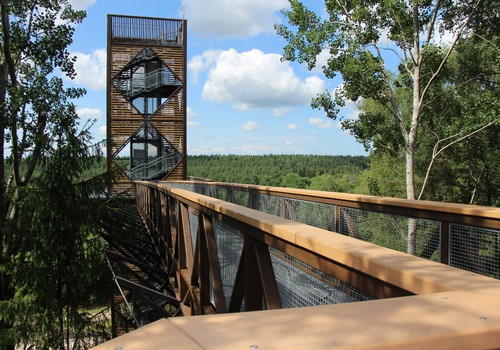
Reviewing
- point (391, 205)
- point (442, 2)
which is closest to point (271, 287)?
point (391, 205)

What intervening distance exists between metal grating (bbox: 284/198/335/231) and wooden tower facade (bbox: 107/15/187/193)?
22267mm

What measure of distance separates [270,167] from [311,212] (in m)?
111

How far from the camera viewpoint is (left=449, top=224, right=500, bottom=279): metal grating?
11.1ft

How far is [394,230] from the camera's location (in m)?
4.74

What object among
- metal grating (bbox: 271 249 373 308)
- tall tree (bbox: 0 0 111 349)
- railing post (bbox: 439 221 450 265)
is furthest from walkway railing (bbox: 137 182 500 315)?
tall tree (bbox: 0 0 111 349)

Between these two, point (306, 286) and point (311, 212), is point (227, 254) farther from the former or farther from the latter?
point (311, 212)

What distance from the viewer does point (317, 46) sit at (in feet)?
52.2

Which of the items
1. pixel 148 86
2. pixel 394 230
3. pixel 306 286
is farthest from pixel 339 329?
pixel 148 86

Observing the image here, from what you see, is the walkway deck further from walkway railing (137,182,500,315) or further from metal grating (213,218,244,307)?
metal grating (213,218,244,307)

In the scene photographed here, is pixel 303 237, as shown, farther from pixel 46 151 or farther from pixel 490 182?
pixel 490 182

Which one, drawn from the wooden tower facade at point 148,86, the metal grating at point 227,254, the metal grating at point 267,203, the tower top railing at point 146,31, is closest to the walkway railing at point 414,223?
the metal grating at point 267,203

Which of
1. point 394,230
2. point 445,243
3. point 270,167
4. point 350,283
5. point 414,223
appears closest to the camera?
point 350,283

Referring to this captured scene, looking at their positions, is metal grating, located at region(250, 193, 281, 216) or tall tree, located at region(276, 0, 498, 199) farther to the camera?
tall tree, located at region(276, 0, 498, 199)

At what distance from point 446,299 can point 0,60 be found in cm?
1582
